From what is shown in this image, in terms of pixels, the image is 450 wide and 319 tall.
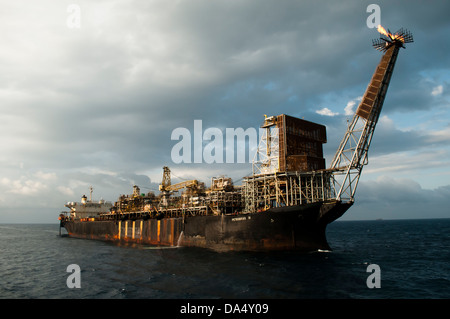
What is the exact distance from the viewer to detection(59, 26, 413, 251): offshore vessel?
3525 centimetres

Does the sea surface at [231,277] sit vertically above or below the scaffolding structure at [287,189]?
below

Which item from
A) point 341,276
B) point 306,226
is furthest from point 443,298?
point 306,226

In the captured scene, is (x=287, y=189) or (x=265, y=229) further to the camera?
(x=287, y=189)

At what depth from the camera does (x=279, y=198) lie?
40.6 m

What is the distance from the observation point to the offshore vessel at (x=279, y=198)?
3525cm

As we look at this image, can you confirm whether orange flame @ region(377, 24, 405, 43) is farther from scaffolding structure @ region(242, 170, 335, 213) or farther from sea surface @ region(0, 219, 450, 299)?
sea surface @ region(0, 219, 450, 299)

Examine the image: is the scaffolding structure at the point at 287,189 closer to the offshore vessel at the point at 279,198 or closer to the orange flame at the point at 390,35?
the offshore vessel at the point at 279,198

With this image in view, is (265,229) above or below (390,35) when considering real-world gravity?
below

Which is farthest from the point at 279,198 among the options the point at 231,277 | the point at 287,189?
the point at 231,277

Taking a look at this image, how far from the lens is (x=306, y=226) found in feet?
117

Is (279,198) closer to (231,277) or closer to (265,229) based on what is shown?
(265,229)

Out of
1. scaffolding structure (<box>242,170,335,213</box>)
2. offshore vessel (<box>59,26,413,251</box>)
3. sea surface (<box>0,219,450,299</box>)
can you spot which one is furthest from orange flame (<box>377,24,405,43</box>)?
sea surface (<box>0,219,450,299</box>)

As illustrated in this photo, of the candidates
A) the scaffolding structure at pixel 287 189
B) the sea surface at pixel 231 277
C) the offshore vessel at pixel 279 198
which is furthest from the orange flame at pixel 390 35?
the sea surface at pixel 231 277
